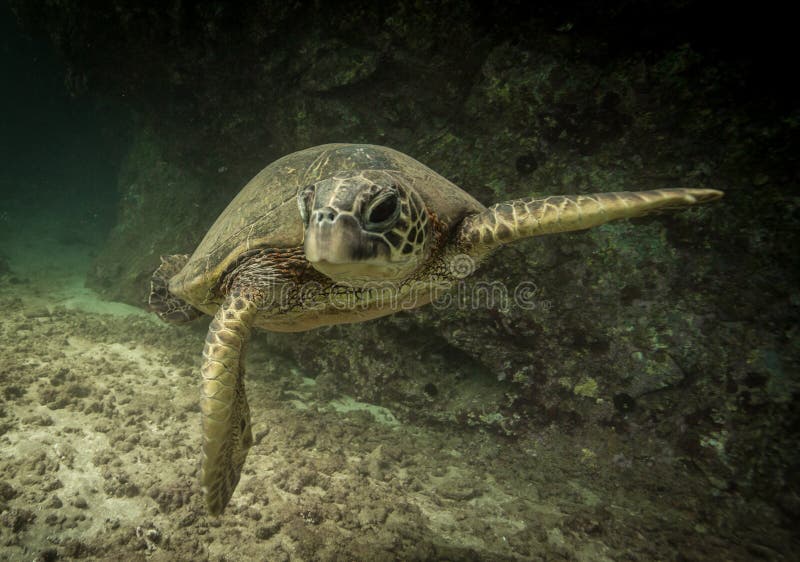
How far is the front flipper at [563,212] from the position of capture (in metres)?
2.47

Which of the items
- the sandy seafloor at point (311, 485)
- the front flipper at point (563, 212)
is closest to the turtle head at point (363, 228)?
the front flipper at point (563, 212)

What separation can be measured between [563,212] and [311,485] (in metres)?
2.99

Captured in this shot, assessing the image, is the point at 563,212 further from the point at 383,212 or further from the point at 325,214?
the point at 325,214

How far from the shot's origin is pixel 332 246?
2.04 metres

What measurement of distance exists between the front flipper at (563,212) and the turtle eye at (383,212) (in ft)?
2.88

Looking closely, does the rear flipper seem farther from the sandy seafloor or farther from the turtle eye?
the turtle eye

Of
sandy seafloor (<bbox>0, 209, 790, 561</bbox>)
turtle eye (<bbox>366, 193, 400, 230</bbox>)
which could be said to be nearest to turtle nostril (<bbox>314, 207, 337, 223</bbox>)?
turtle eye (<bbox>366, 193, 400, 230</bbox>)

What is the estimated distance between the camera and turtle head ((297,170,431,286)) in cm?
208

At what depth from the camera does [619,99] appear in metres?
3.93

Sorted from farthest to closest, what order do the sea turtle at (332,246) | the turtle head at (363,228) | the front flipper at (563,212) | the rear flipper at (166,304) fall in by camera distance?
the rear flipper at (166,304)
the front flipper at (563,212)
the sea turtle at (332,246)
the turtle head at (363,228)

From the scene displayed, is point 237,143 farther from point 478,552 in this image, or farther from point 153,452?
point 478,552

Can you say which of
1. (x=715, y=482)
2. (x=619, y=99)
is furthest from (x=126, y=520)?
(x=619, y=99)

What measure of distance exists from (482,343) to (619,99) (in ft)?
10.4

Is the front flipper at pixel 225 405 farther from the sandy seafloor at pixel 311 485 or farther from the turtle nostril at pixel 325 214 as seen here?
the turtle nostril at pixel 325 214
